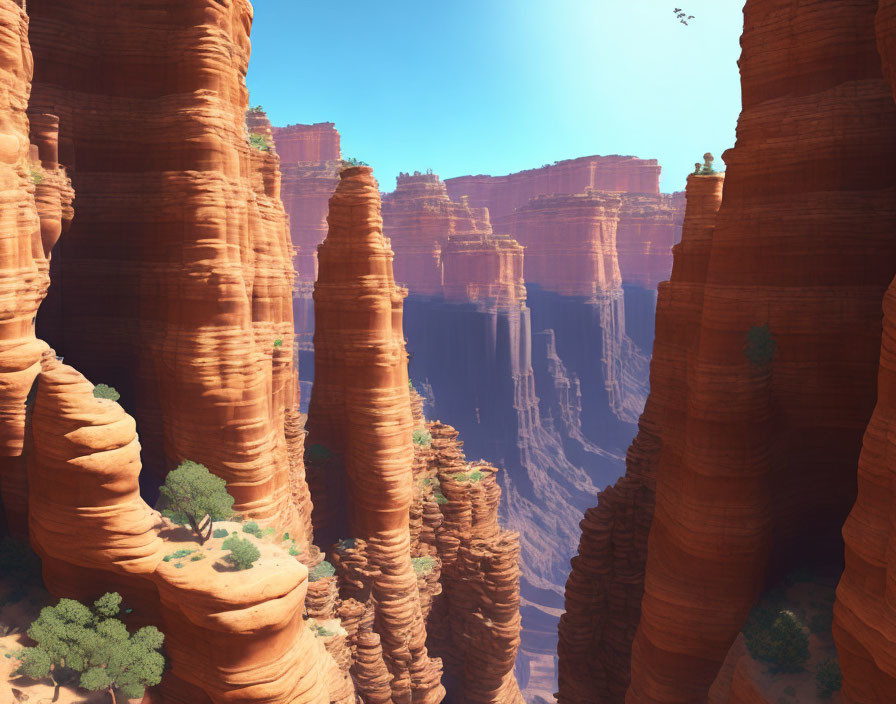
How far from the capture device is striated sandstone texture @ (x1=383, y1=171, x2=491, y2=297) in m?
87.6

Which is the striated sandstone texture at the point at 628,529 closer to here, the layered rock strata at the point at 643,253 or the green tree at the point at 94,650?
the green tree at the point at 94,650

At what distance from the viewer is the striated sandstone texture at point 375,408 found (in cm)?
2441

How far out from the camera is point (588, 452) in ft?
269

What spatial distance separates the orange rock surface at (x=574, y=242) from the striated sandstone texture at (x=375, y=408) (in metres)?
64.5

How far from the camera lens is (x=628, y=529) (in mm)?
22562

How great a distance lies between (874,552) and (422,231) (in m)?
81.2

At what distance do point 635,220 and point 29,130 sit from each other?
93.5 metres

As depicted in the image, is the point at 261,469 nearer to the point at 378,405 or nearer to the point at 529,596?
the point at 378,405

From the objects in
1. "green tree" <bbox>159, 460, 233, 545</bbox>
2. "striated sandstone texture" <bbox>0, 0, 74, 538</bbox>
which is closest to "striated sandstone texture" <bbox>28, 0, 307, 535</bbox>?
"green tree" <bbox>159, 460, 233, 545</bbox>

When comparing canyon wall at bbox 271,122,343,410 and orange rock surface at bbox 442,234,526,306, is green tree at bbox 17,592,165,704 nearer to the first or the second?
orange rock surface at bbox 442,234,526,306

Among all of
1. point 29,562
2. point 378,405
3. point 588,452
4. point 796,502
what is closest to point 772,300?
point 796,502

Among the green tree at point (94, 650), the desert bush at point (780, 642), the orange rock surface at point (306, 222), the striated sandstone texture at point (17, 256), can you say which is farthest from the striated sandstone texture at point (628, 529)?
the orange rock surface at point (306, 222)

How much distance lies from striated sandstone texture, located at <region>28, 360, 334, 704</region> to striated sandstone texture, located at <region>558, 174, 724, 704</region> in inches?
467

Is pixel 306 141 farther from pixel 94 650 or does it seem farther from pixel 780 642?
pixel 780 642
